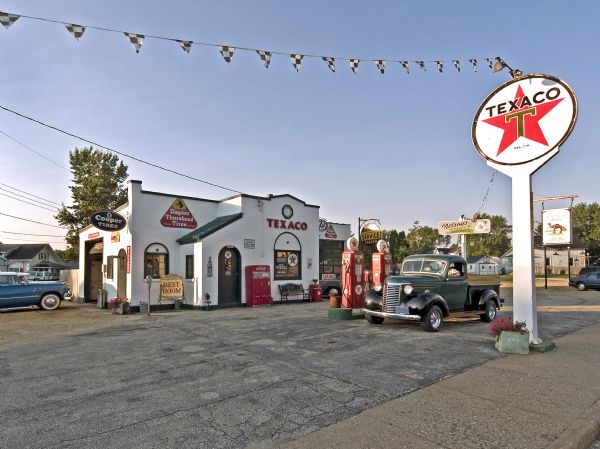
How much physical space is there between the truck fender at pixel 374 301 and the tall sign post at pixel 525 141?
3582 millimetres

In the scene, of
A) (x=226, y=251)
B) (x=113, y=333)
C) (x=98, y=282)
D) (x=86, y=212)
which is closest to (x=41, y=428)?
(x=113, y=333)

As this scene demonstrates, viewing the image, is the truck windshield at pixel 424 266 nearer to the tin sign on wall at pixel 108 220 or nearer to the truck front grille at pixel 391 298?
the truck front grille at pixel 391 298

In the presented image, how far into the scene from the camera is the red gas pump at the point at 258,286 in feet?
54.3

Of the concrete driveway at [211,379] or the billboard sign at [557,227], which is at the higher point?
the billboard sign at [557,227]

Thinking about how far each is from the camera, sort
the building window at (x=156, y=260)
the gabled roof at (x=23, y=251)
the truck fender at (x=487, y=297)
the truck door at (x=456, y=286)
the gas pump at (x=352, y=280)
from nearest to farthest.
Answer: the truck door at (x=456, y=286), the truck fender at (x=487, y=297), the gas pump at (x=352, y=280), the building window at (x=156, y=260), the gabled roof at (x=23, y=251)

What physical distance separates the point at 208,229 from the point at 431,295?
9.47 metres

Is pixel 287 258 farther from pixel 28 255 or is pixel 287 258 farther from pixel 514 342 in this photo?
pixel 28 255

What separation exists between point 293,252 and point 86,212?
31.8 metres

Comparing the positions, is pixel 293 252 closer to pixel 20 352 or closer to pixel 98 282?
pixel 98 282

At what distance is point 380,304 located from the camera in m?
10.9

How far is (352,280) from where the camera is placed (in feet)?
43.1

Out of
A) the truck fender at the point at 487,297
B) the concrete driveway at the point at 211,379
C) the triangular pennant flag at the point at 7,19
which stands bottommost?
the concrete driveway at the point at 211,379

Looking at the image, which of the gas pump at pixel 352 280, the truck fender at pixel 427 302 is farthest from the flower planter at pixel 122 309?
the truck fender at pixel 427 302

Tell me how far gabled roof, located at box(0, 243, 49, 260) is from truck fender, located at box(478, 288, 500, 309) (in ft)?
252
